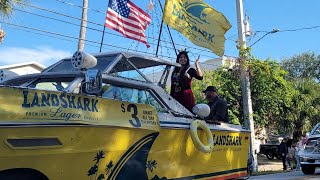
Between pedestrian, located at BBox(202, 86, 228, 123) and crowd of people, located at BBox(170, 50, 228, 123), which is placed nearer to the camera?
crowd of people, located at BBox(170, 50, 228, 123)

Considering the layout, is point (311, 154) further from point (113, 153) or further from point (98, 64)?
point (113, 153)

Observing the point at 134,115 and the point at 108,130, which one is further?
the point at 134,115

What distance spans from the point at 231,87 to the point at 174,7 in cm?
1160

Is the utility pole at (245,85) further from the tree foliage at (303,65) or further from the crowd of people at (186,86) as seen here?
the tree foliage at (303,65)

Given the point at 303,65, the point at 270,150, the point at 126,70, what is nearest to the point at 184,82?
the point at 126,70

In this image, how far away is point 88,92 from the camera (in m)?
4.19

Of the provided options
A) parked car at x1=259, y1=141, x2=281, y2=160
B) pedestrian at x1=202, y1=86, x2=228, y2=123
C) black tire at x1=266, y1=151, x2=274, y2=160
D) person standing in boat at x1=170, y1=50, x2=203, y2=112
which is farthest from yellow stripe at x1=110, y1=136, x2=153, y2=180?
black tire at x1=266, y1=151, x2=274, y2=160

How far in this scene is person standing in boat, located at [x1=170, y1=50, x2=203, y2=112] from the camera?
6543 mm

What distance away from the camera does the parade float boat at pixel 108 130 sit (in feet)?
11.7

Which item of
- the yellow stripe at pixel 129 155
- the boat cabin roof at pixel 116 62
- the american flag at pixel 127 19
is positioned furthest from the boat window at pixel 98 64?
the american flag at pixel 127 19

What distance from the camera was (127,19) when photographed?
14.4m

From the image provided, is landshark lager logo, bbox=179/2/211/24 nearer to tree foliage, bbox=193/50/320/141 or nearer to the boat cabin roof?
the boat cabin roof

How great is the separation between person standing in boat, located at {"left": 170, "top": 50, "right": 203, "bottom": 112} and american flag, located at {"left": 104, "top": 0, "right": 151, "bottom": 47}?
A: 24.5 feet

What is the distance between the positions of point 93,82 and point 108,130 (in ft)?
1.60
